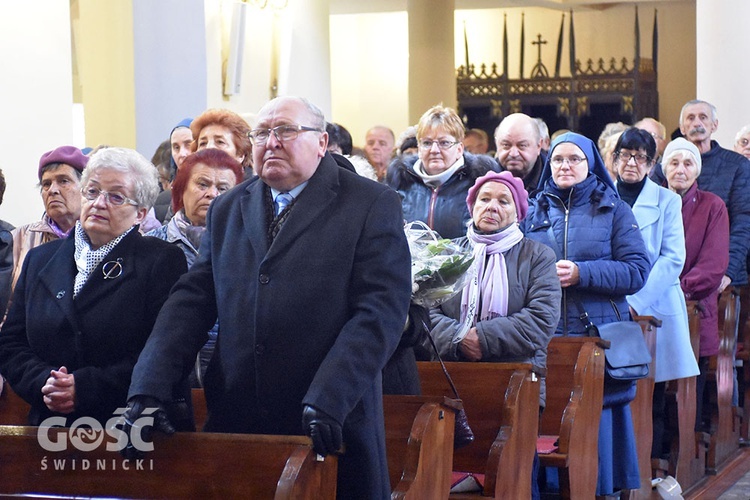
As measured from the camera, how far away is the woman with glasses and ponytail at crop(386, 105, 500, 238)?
5.55 m

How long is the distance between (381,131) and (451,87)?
15.7 feet

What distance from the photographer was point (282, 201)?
3420 mm

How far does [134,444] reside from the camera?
3174 millimetres

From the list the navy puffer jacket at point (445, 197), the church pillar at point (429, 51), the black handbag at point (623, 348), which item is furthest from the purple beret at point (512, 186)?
the church pillar at point (429, 51)

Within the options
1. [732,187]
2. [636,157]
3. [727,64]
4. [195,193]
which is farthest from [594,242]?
[727,64]

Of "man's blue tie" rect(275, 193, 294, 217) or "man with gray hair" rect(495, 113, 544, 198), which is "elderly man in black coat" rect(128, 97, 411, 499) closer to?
"man's blue tie" rect(275, 193, 294, 217)

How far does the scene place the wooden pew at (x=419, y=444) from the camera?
365cm

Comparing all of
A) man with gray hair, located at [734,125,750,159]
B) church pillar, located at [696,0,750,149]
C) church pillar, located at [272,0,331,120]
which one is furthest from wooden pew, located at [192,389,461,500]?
church pillar, located at [696,0,750,149]

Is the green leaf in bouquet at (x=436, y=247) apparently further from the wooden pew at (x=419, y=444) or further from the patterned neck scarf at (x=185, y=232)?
the patterned neck scarf at (x=185, y=232)

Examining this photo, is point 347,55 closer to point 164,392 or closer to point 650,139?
point 650,139

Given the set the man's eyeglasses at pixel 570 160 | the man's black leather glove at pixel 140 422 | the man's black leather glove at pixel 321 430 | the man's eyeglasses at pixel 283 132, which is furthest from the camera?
the man's eyeglasses at pixel 570 160

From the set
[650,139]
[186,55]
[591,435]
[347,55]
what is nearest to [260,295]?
[591,435]

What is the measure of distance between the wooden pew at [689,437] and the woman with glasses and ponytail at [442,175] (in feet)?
Answer: 6.11

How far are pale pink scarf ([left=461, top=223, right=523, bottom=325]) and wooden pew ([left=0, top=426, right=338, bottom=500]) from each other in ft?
6.40
